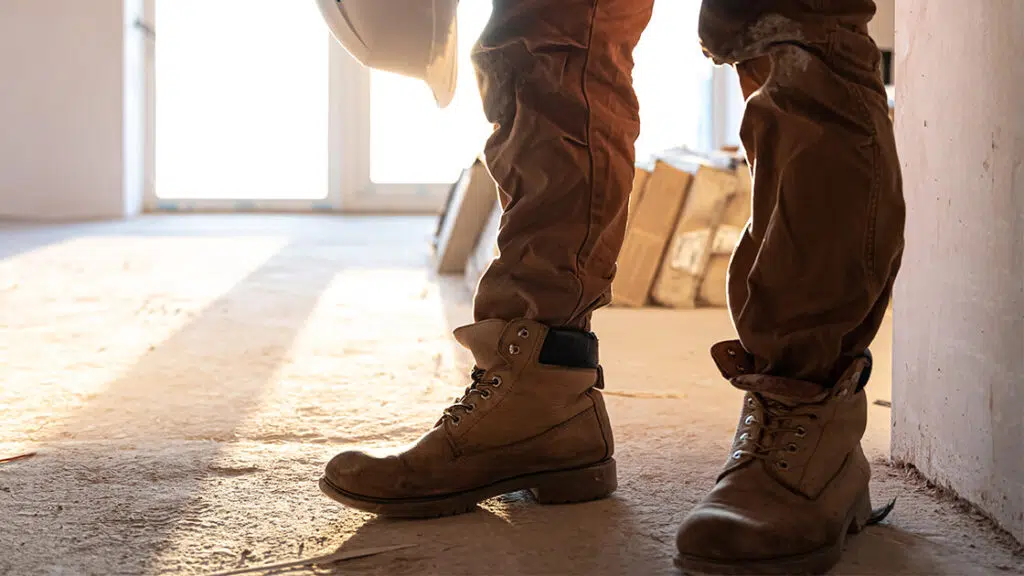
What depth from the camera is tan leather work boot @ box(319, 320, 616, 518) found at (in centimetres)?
95

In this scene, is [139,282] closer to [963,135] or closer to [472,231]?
[472,231]

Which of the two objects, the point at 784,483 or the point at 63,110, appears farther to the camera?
the point at 63,110

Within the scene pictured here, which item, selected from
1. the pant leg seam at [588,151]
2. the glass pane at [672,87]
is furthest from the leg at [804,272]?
the glass pane at [672,87]

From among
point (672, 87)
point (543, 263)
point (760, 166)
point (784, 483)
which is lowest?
point (784, 483)

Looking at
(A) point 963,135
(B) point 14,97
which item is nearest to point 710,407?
(A) point 963,135

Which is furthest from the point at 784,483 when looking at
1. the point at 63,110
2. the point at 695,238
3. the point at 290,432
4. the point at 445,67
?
the point at 63,110

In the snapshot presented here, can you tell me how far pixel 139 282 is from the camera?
2857 millimetres

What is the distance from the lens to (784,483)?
0.85 m

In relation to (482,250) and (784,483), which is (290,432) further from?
(482,250)

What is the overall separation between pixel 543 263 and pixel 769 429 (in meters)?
0.27

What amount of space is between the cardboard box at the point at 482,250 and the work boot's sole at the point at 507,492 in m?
1.62

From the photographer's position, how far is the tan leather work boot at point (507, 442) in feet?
3.13

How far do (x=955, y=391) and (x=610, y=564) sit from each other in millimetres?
448

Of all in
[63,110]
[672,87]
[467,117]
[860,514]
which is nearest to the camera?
[860,514]
